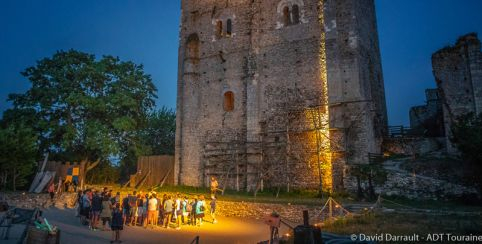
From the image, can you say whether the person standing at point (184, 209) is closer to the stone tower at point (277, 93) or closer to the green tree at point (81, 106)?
the stone tower at point (277, 93)

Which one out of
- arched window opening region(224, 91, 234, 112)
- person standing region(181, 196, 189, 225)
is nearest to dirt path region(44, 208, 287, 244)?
person standing region(181, 196, 189, 225)

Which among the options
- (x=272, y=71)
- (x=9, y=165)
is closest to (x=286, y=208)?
(x=272, y=71)

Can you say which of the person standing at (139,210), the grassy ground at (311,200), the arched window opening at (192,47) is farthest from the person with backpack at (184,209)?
the arched window opening at (192,47)

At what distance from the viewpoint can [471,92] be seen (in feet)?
56.8

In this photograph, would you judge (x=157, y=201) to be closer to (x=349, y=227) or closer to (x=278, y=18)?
(x=349, y=227)

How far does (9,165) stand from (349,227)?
17.0 meters

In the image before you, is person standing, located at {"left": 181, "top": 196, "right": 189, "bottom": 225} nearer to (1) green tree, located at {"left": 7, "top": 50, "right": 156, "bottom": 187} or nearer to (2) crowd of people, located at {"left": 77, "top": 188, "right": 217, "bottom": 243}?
(2) crowd of people, located at {"left": 77, "top": 188, "right": 217, "bottom": 243}

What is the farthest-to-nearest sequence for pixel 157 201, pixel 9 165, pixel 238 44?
pixel 238 44 → pixel 9 165 → pixel 157 201

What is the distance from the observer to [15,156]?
1697 cm

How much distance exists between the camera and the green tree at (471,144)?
13405mm

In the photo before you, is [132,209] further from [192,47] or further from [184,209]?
[192,47]

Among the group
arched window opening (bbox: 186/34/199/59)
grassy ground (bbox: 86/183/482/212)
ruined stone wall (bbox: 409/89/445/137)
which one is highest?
arched window opening (bbox: 186/34/199/59)

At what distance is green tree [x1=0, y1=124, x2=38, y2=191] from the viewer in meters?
16.6

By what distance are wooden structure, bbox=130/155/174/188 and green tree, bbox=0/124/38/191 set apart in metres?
6.76
